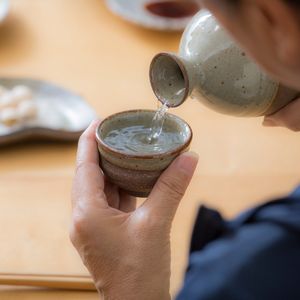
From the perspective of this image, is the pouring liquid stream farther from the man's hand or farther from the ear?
the ear

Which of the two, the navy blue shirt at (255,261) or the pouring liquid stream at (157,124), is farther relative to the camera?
the pouring liquid stream at (157,124)

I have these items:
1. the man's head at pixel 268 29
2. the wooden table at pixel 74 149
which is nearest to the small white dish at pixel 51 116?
the wooden table at pixel 74 149

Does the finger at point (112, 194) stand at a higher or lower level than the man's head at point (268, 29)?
lower

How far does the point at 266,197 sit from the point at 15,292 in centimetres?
46

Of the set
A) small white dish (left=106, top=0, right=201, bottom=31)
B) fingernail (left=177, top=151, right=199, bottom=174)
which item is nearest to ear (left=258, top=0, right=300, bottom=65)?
fingernail (left=177, top=151, right=199, bottom=174)

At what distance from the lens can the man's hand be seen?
94 cm

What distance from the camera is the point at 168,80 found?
1011 mm

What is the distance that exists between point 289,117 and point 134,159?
269mm

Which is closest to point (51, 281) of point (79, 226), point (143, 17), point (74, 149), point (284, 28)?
point (79, 226)

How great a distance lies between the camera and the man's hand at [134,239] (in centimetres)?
94

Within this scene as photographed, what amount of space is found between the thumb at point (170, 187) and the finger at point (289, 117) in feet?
0.58

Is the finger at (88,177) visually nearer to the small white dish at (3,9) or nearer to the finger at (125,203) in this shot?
the finger at (125,203)

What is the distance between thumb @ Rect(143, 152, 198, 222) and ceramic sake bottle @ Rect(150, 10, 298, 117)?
87 mm

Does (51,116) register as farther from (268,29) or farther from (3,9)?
(268,29)
